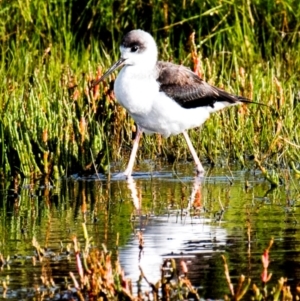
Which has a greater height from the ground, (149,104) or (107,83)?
(107,83)

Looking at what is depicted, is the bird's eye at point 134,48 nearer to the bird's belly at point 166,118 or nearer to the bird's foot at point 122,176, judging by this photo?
the bird's belly at point 166,118

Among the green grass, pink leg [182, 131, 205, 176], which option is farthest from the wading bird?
the green grass

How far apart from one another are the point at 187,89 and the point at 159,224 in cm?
284

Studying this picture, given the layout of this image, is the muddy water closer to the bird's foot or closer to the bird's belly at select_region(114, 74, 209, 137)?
the bird's foot

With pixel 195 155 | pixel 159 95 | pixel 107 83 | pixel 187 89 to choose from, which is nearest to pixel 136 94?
pixel 159 95

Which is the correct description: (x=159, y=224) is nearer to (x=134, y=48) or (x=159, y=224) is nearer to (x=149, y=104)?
(x=149, y=104)

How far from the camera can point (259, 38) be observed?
44.2ft

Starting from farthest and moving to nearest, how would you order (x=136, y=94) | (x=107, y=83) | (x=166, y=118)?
(x=107, y=83) → (x=166, y=118) → (x=136, y=94)

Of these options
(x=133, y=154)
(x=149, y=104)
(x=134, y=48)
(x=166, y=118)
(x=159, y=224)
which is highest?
(x=134, y=48)

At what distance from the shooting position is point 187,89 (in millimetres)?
10047

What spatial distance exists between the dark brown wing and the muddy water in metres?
0.62

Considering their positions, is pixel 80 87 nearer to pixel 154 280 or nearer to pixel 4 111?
pixel 4 111

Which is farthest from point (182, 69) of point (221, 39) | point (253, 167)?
point (221, 39)

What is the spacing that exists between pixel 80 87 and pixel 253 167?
2.22 m
